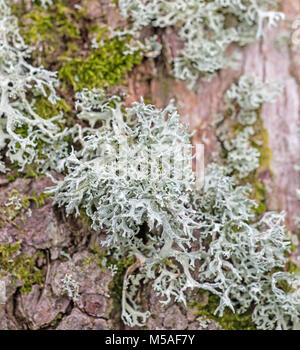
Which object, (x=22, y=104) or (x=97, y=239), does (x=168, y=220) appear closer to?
(x=97, y=239)

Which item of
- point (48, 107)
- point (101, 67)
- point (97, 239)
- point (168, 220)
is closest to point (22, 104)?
point (48, 107)

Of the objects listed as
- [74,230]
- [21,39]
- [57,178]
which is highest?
[21,39]

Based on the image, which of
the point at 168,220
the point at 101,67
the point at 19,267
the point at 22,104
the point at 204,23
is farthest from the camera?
the point at 204,23

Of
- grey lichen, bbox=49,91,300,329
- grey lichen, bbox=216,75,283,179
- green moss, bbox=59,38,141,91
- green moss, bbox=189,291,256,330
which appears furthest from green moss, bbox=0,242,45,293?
grey lichen, bbox=216,75,283,179

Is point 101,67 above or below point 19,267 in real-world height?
above

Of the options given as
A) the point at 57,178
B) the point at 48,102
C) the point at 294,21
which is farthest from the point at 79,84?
the point at 294,21

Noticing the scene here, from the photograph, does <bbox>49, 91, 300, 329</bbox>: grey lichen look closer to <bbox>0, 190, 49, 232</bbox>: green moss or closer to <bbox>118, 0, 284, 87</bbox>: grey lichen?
<bbox>0, 190, 49, 232</bbox>: green moss

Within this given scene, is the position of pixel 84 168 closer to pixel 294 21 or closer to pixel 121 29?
pixel 121 29
